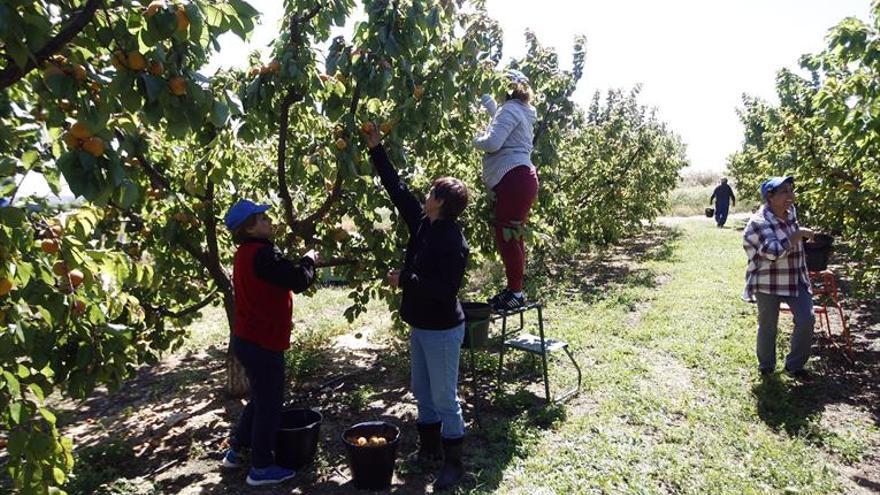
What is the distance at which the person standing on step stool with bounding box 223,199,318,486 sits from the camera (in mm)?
3451

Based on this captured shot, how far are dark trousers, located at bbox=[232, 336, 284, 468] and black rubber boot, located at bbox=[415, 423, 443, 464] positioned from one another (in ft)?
3.14

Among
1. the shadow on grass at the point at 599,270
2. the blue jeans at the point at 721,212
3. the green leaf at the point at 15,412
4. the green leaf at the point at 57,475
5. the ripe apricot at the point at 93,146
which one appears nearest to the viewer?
the ripe apricot at the point at 93,146

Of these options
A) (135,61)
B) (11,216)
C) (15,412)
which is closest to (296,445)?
(15,412)

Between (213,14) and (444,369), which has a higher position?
(213,14)

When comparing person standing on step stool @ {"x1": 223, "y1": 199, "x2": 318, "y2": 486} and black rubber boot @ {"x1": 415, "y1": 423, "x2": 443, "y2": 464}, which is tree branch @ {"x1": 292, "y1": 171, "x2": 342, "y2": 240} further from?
black rubber boot @ {"x1": 415, "y1": 423, "x2": 443, "y2": 464}

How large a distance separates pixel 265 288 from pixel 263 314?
0.16 metres

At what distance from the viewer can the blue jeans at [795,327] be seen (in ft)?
16.5

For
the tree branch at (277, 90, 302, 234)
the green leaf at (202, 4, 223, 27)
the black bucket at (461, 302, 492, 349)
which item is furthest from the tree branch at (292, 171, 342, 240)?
the green leaf at (202, 4, 223, 27)

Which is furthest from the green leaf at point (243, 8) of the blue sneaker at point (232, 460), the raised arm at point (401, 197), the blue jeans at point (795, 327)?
A: the blue jeans at point (795, 327)

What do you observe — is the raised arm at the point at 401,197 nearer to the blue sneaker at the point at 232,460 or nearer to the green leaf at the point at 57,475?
the blue sneaker at the point at 232,460

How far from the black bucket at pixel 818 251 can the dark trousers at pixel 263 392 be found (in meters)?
5.95

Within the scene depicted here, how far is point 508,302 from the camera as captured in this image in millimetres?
4551

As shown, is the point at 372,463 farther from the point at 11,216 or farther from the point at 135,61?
the point at 135,61

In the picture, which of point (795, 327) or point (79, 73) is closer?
point (79, 73)
